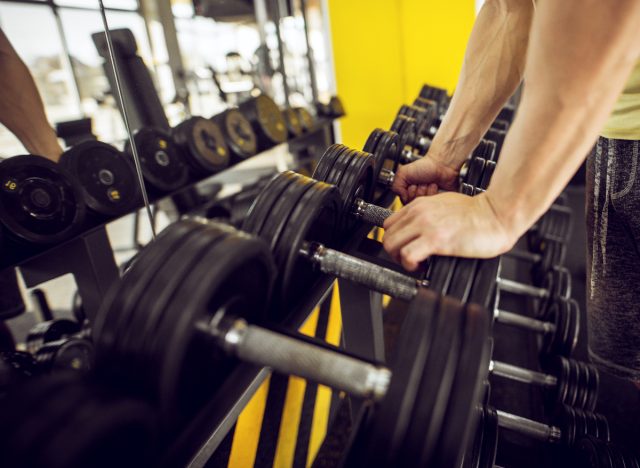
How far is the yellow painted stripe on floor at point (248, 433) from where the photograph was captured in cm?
84

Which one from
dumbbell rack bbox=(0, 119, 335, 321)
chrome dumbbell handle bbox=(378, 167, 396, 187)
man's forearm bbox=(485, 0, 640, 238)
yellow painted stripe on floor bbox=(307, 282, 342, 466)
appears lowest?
yellow painted stripe on floor bbox=(307, 282, 342, 466)

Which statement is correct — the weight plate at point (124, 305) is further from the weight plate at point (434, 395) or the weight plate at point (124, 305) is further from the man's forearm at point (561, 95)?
the man's forearm at point (561, 95)

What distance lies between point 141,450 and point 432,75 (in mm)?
2891

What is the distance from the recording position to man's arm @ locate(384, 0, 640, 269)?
1.36ft

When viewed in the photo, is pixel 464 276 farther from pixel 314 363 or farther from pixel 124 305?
pixel 124 305

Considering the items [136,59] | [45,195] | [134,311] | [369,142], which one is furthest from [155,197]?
[134,311]

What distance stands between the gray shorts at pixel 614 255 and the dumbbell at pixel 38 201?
3.91 feet

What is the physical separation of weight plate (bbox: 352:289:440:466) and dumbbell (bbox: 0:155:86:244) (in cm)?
96

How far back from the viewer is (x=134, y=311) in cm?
42

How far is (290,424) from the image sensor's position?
3.51 feet

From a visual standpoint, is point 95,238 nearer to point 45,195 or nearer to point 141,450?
point 45,195

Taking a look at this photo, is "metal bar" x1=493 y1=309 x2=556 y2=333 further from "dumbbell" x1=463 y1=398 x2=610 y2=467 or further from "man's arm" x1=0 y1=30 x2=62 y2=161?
"man's arm" x1=0 y1=30 x2=62 y2=161

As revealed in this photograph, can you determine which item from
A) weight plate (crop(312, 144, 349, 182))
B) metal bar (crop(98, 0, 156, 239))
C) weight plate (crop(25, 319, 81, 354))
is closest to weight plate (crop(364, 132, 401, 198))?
weight plate (crop(312, 144, 349, 182))

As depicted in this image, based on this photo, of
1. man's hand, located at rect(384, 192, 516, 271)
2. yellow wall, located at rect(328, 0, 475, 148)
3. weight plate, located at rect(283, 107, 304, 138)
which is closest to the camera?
man's hand, located at rect(384, 192, 516, 271)
